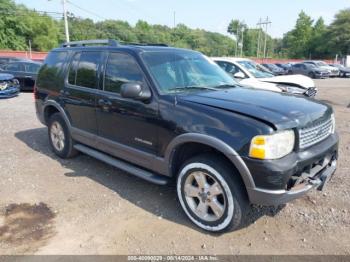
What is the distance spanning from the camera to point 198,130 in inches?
134

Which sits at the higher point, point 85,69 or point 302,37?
point 302,37

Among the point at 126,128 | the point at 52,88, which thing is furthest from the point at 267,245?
the point at 52,88

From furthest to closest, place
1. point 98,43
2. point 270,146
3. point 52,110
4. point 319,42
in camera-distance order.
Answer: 1. point 319,42
2. point 52,110
3. point 98,43
4. point 270,146

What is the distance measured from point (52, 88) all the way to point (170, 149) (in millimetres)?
3007

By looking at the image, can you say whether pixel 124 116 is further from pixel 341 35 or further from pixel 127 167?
pixel 341 35

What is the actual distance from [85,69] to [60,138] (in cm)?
145

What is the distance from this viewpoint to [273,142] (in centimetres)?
303

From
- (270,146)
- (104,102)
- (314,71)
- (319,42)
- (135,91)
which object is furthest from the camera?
(319,42)

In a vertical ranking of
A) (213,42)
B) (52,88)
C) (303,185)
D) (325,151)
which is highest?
(213,42)

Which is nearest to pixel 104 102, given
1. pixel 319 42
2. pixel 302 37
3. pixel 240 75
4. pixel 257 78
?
pixel 240 75

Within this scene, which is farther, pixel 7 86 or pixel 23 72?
pixel 23 72

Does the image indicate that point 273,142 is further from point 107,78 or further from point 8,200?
point 8,200

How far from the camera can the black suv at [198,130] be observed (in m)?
3.11

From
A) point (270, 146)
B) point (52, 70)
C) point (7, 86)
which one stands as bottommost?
point (7, 86)
